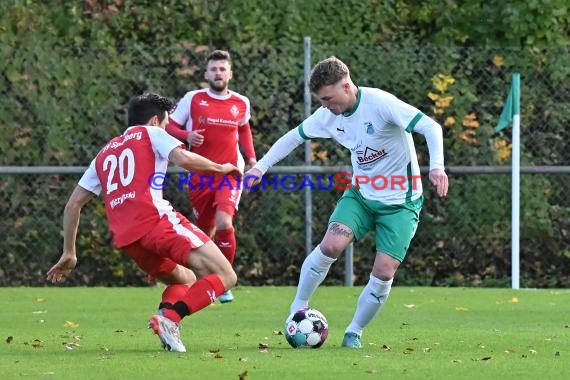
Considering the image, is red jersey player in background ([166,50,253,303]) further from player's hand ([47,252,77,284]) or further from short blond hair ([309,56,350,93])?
short blond hair ([309,56,350,93])

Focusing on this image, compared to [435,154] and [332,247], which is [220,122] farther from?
[435,154]

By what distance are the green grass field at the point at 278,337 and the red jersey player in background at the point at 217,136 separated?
2.40 ft

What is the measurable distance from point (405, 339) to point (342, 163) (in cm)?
536

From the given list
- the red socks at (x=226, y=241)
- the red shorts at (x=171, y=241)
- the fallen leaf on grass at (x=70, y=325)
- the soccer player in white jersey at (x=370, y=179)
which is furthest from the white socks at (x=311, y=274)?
Answer: the red socks at (x=226, y=241)

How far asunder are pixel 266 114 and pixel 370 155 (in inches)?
→ 217

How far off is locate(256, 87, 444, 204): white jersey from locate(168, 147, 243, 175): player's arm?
0.88 m

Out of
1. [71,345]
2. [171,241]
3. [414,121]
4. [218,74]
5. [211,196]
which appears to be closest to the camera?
[171,241]

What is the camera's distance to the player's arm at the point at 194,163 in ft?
26.9

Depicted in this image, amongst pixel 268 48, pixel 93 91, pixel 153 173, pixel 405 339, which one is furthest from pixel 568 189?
pixel 153 173

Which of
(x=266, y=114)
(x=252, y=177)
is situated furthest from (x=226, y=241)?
(x=252, y=177)

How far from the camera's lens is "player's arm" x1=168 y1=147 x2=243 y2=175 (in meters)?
8.20

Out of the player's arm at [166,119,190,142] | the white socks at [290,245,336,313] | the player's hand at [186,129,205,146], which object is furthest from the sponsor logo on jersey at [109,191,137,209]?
the player's arm at [166,119,190,142]

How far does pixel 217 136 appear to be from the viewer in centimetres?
1256

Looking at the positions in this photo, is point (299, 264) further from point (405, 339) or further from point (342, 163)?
point (405, 339)
